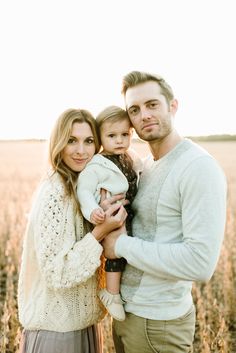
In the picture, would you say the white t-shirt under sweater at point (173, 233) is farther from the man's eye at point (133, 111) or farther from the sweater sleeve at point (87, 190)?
the man's eye at point (133, 111)

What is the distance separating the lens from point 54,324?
2.94m

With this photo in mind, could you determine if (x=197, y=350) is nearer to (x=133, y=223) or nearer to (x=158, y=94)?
(x=133, y=223)

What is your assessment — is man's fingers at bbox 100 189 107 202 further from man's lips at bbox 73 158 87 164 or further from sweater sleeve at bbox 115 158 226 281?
sweater sleeve at bbox 115 158 226 281

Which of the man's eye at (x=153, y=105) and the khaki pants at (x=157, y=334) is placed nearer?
the khaki pants at (x=157, y=334)

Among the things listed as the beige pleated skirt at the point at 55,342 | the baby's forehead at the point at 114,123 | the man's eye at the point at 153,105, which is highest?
the man's eye at the point at 153,105

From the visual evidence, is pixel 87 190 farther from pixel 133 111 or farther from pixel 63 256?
pixel 133 111

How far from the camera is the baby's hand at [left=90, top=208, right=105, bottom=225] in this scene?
9.43 feet

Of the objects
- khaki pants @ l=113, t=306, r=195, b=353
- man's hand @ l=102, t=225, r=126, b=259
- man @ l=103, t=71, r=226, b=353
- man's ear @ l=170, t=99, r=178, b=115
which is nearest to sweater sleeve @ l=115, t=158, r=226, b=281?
man @ l=103, t=71, r=226, b=353

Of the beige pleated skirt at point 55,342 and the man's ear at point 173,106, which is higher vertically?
the man's ear at point 173,106

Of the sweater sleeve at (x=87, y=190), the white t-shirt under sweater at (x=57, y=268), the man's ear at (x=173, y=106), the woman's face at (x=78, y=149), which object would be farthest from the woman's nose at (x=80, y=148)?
the man's ear at (x=173, y=106)

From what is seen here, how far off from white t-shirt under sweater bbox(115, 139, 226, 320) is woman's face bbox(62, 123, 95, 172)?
0.38 metres

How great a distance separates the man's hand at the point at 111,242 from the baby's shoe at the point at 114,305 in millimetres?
217

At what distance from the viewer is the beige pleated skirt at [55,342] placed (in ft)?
9.65

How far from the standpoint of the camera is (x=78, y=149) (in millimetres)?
3064
